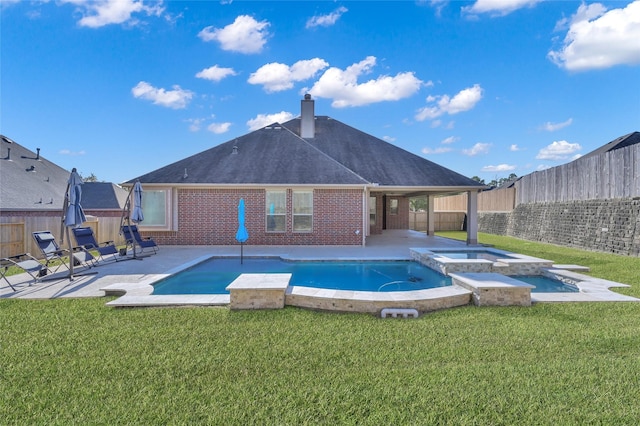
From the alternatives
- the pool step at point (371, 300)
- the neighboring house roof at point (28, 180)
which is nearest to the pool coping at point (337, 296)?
the pool step at point (371, 300)

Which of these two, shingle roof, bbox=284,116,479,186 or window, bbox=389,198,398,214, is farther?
window, bbox=389,198,398,214

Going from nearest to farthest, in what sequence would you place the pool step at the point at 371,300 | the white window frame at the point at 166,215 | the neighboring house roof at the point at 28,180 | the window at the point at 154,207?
the pool step at the point at 371,300 < the white window frame at the point at 166,215 < the window at the point at 154,207 < the neighboring house roof at the point at 28,180

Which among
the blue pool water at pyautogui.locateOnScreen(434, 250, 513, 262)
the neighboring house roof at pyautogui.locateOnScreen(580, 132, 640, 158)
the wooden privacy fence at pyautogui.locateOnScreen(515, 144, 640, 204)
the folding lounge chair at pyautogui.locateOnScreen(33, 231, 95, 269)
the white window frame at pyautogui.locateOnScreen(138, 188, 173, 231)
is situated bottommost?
the blue pool water at pyautogui.locateOnScreen(434, 250, 513, 262)

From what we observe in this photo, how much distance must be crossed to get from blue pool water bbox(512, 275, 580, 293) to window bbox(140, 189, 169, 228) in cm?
1365

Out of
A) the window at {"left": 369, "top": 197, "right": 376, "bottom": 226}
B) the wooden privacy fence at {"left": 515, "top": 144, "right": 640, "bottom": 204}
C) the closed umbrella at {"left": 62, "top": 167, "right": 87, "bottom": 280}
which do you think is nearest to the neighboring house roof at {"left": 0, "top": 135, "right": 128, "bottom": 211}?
the closed umbrella at {"left": 62, "top": 167, "right": 87, "bottom": 280}

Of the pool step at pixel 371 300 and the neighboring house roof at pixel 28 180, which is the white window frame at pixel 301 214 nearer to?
the pool step at pixel 371 300

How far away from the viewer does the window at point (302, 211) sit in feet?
48.8

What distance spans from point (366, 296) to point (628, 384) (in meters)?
3.40

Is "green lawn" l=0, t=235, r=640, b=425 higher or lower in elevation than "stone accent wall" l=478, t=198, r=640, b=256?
lower

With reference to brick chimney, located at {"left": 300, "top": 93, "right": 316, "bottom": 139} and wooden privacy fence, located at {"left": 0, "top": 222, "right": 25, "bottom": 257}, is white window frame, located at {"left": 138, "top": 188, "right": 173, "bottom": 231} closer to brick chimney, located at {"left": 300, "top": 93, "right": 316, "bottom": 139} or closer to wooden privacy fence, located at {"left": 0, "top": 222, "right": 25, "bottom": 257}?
wooden privacy fence, located at {"left": 0, "top": 222, "right": 25, "bottom": 257}

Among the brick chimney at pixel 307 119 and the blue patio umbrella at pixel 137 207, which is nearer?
the blue patio umbrella at pixel 137 207

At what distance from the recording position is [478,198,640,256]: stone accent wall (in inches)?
517

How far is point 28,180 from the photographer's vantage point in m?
22.1

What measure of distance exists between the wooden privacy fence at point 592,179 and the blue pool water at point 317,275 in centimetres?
1003
